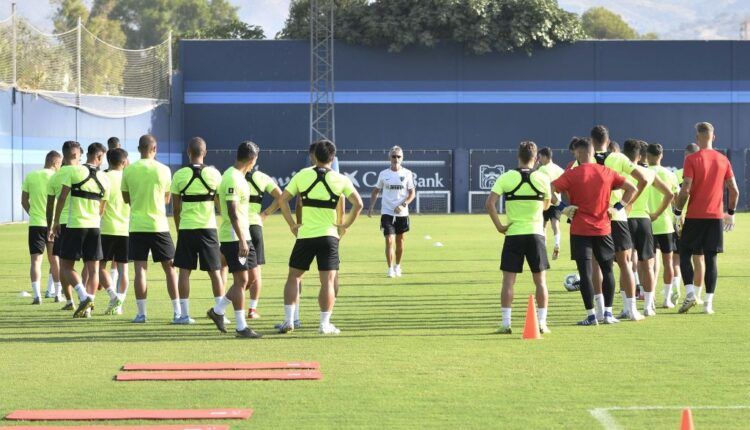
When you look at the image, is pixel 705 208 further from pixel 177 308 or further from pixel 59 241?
pixel 59 241

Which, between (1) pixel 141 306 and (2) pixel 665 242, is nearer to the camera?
(1) pixel 141 306

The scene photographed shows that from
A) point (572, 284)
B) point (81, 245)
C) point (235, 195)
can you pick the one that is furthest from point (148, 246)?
point (572, 284)

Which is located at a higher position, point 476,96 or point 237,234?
point 476,96

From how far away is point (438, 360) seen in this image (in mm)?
11164

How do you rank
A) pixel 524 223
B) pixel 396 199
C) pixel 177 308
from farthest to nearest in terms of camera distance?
1. pixel 396 199
2. pixel 177 308
3. pixel 524 223

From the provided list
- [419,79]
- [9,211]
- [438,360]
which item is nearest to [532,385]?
[438,360]

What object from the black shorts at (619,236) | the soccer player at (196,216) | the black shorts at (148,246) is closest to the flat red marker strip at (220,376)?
the soccer player at (196,216)

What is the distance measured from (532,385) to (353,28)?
155ft

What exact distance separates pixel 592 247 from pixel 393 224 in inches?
304

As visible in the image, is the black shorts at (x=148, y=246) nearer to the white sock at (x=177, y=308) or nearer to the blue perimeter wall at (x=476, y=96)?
the white sock at (x=177, y=308)

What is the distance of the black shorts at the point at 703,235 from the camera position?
14547 mm

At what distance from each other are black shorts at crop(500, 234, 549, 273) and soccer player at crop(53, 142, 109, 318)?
4819 millimetres

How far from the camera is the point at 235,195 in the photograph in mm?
12828

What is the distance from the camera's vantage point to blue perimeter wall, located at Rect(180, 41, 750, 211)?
55094 mm
